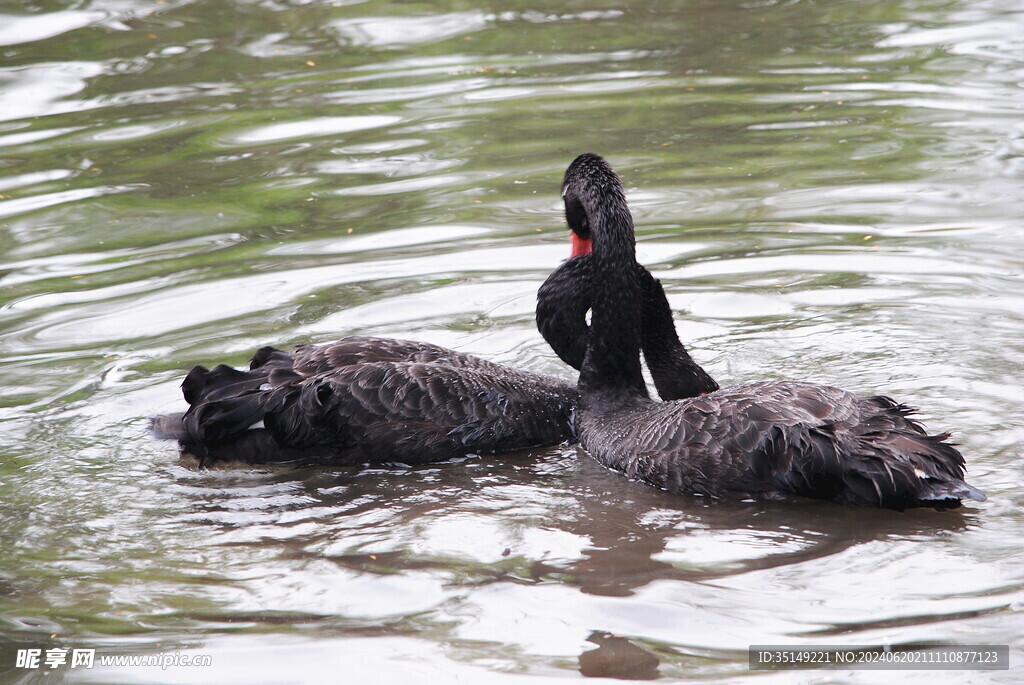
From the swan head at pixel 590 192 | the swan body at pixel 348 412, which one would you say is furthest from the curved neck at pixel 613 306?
the swan body at pixel 348 412

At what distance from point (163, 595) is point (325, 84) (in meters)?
9.40

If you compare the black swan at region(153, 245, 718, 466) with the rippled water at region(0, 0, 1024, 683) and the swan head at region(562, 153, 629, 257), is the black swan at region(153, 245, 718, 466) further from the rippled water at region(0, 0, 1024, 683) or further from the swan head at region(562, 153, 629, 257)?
the swan head at region(562, 153, 629, 257)

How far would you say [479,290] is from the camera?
877cm

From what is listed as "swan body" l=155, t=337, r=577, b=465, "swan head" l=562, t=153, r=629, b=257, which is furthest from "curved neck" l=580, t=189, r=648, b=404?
"swan body" l=155, t=337, r=577, b=465

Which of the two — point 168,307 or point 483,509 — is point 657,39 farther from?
point 483,509

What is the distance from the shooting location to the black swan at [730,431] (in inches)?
218

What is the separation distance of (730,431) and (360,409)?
1.95 meters

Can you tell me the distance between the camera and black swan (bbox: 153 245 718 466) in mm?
6500

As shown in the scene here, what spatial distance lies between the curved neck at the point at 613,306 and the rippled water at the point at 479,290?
22.4 inches

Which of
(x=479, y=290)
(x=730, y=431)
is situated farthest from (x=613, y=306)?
(x=479, y=290)

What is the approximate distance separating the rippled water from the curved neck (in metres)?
0.57

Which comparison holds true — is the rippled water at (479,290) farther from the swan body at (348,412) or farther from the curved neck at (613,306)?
the curved neck at (613,306)

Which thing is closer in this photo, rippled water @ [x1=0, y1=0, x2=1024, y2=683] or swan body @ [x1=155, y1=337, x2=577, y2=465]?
rippled water @ [x1=0, y1=0, x2=1024, y2=683]

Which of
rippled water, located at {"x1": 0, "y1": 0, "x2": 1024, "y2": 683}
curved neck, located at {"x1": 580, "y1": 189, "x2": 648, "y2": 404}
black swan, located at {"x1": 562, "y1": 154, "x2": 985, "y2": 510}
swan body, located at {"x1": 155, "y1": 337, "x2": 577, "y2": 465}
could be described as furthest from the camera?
curved neck, located at {"x1": 580, "y1": 189, "x2": 648, "y2": 404}
